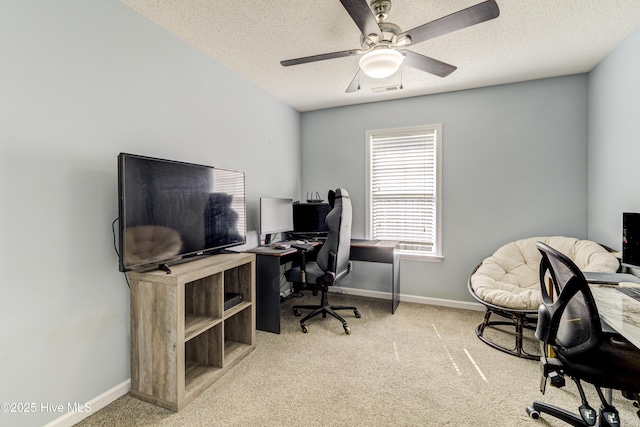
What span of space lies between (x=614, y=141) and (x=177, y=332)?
3.80 metres

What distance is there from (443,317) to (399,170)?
186cm

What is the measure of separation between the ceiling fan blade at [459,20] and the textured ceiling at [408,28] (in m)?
0.35

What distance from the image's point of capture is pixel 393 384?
1979 mm

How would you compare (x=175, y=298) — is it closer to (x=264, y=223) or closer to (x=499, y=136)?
(x=264, y=223)

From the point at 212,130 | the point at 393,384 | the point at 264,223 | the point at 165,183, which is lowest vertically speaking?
the point at 393,384

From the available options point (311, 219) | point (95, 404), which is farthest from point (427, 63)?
point (95, 404)

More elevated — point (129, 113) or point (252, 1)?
point (252, 1)

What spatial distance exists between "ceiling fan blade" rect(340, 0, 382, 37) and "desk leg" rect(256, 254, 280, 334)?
198 centimetres

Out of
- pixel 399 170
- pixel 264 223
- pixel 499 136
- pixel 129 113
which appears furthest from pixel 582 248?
pixel 129 113

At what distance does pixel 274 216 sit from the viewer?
10.8 ft

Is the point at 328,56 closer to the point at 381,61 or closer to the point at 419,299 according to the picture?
the point at 381,61

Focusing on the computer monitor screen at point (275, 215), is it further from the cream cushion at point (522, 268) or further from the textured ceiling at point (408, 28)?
the cream cushion at point (522, 268)

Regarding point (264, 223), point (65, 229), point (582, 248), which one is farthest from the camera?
point (264, 223)

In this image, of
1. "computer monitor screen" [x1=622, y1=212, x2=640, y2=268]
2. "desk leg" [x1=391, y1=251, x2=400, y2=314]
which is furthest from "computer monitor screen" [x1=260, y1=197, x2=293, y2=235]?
"computer monitor screen" [x1=622, y1=212, x2=640, y2=268]
